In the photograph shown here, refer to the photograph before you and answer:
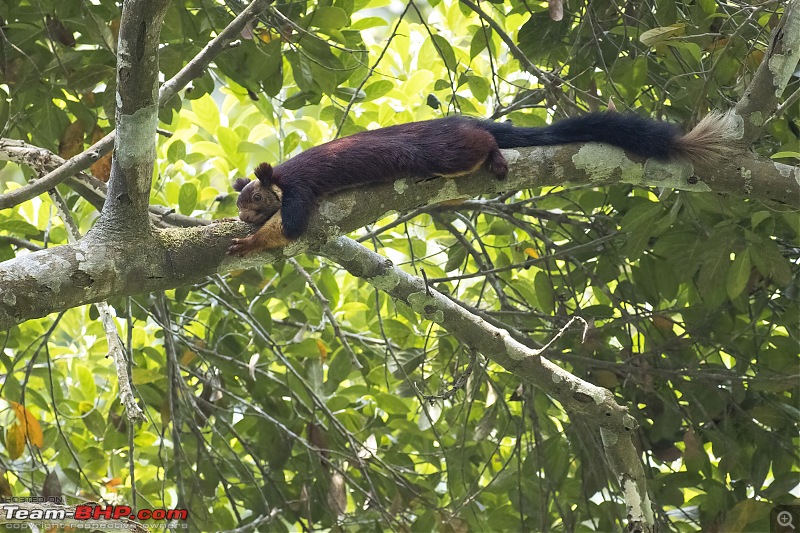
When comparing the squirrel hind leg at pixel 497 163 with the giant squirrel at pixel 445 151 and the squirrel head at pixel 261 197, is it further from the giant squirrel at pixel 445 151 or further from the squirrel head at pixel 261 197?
the squirrel head at pixel 261 197

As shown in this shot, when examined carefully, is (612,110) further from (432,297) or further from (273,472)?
(273,472)

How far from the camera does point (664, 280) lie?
4.07 m

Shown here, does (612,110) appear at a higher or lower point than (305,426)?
higher

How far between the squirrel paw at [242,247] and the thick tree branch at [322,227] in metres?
0.02

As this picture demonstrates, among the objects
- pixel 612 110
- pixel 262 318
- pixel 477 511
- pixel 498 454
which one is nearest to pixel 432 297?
pixel 612 110

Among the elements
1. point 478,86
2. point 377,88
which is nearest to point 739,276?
point 478,86

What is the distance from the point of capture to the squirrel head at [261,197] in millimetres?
3381

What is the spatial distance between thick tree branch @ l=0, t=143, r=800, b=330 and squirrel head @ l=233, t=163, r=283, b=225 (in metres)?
0.42

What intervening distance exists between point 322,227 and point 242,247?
0.30 m

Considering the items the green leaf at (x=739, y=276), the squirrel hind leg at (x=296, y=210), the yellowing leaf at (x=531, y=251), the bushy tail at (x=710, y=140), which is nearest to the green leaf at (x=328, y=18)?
Answer: the squirrel hind leg at (x=296, y=210)

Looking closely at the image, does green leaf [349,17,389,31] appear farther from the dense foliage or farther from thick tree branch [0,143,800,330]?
thick tree branch [0,143,800,330]

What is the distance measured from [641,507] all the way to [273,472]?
2.18 metres

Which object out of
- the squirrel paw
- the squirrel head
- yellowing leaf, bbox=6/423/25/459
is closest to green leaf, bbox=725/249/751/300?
the squirrel head

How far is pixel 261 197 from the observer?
3541 mm
